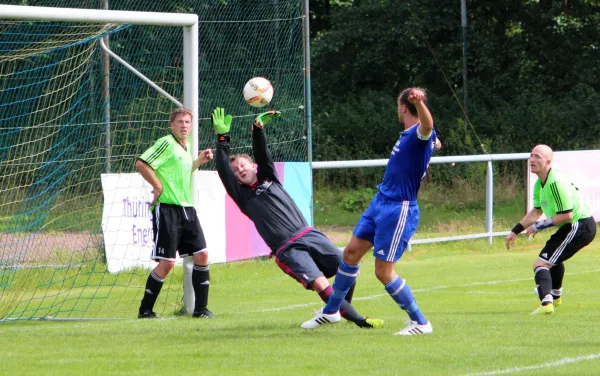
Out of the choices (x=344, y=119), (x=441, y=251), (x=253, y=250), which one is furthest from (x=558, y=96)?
(x=253, y=250)

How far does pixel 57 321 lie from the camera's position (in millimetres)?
10617

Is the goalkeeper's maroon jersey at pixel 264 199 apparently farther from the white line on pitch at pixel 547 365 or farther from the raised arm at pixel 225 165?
the white line on pitch at pixel 547 365

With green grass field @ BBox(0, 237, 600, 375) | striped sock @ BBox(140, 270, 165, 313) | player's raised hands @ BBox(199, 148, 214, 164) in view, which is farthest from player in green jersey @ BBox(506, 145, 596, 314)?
striped sock @ BBox(140, 270, 165, 313)

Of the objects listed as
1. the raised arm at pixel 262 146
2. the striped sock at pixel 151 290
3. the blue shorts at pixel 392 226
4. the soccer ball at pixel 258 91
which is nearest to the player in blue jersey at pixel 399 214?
the blue shorts at pixel 392 226

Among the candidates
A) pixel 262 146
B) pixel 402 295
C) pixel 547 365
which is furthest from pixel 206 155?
pixel 547 365

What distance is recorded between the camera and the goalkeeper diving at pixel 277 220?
8.72 meters

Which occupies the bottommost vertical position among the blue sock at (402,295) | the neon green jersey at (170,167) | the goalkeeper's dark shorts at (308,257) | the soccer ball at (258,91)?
the blue sock at (402,295)

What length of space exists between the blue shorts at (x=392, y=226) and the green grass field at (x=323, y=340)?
678 mm

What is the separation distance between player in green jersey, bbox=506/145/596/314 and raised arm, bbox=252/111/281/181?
272 centimetres

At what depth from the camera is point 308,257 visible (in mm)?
8852

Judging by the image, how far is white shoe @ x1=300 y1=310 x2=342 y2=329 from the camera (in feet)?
27.9

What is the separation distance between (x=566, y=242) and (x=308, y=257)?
10.1 feet

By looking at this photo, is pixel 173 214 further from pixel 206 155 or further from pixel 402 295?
pixel 402 295

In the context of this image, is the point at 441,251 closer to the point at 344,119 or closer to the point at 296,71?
the point at 296,71
